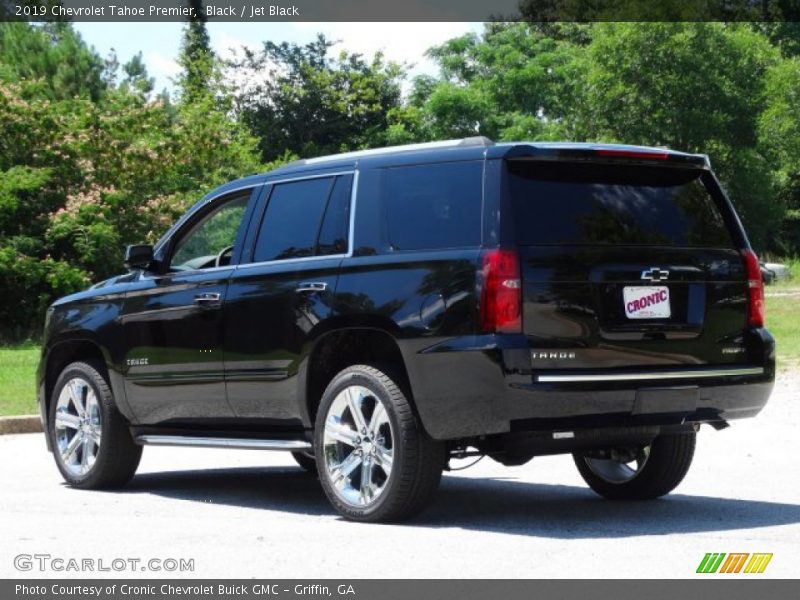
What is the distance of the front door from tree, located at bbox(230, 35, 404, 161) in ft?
161

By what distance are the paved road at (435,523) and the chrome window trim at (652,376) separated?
78cm

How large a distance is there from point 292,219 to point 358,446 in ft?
5.08

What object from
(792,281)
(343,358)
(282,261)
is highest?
(282,261)

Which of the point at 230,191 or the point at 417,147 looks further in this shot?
the point at 230,191

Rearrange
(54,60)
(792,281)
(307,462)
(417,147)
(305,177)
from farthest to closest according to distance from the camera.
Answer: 1. (792,281)
2. (54,60)
3. (307,462)
4. (305,177)
5. (417,147)

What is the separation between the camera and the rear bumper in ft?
24.6

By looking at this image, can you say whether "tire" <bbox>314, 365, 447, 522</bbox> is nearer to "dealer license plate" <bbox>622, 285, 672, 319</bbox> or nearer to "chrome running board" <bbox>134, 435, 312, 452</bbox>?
"chrome running board" <bbox>134, 435, 312, 452</bbox>

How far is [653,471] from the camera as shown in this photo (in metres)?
9.09

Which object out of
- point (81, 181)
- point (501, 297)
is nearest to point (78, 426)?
point (501, 297)

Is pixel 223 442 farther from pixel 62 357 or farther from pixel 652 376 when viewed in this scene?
pixel 652 376

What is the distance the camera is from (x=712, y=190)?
338 inches

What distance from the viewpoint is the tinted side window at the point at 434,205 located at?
7.86m

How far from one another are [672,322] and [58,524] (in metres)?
3.52
